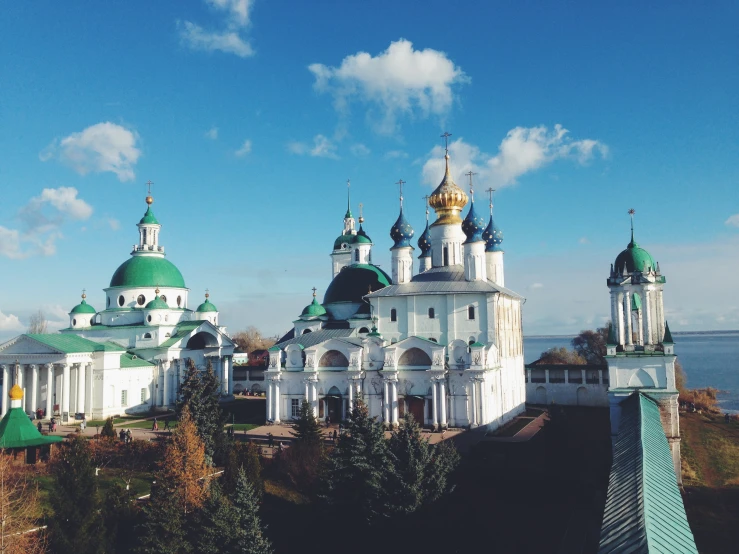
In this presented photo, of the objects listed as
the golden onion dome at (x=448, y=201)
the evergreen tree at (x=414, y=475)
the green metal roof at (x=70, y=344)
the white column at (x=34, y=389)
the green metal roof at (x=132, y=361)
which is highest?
the golden onion dome at (x=448, y=201)

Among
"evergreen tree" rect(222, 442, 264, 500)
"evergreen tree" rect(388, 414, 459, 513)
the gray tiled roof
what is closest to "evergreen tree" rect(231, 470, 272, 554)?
"evergreen tree" rect(388, 414, 459, 513)

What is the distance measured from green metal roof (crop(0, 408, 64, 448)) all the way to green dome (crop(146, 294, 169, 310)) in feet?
59.8

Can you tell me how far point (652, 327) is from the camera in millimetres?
19938

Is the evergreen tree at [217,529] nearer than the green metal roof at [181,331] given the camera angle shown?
Yes

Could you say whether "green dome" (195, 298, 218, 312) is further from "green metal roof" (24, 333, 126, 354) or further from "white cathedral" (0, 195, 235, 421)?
"green metal roof" (24, 333, 126, 354)

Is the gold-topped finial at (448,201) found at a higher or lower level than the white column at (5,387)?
higher

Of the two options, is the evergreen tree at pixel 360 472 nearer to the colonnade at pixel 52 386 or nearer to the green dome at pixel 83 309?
the colonnade at pixel 52 386

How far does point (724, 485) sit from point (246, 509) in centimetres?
1609

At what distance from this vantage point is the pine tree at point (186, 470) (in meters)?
16.9

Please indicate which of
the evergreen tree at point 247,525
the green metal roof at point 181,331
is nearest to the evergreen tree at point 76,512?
the evergreen tree at point 247,525

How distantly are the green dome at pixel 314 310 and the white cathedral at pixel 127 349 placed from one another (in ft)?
20.9

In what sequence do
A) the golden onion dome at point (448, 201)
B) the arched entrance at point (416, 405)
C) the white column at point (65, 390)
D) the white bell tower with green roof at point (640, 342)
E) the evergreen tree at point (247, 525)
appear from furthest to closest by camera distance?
1. the golden onion dome at point (448, 201)
2. the white column at point (65, 390)
3. the arched entrance at point (416, 405)
4. the white bell tower with green roof at point (640, 342)
5. the evergreen tree at point (247, 525)

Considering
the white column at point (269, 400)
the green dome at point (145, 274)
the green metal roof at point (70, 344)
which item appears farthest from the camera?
the green dome at point (145, 274)

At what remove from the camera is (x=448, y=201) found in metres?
38.6
